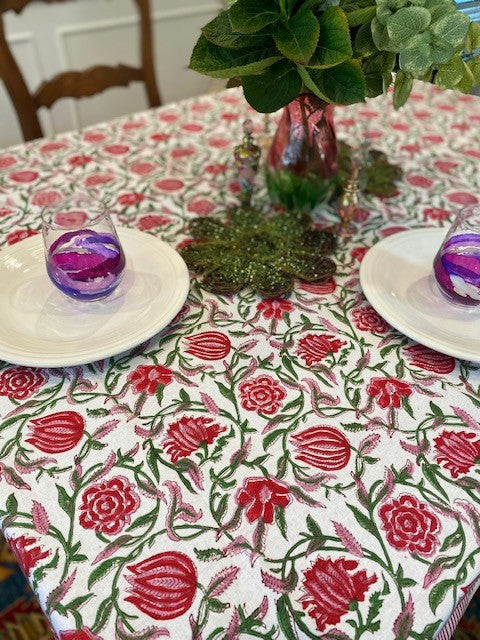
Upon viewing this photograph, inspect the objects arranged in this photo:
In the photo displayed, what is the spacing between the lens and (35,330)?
1.94ft

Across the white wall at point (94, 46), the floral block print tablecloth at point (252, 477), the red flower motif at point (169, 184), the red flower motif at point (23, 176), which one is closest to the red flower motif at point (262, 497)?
the floral block print tablecloth at point (252, 477)

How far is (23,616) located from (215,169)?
2.97ft

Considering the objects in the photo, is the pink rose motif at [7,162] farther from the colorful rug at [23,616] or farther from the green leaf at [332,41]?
the colorful rug at [23,616]

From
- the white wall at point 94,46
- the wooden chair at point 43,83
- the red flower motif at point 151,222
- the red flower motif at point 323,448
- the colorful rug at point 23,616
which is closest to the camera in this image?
the red flower motif at point 323,448

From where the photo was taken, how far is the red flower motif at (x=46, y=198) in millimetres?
872

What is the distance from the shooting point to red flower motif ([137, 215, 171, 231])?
82 centimetres

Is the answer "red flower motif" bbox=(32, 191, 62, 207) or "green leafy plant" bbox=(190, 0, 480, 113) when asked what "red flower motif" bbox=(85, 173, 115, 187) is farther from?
"green leafy plant" bbox=(190, 0, 480, 113)

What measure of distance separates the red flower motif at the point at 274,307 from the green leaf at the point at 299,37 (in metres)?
0.28

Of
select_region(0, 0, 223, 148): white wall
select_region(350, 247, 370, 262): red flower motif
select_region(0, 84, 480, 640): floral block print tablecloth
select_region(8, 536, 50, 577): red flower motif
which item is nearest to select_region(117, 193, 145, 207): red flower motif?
select_region(0, 84, 480, 640): floral block print tablecloth

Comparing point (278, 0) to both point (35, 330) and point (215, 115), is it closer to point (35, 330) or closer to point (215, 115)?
point (35, 330)

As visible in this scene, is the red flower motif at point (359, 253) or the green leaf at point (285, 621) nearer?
the green leaf at point (285, 621)

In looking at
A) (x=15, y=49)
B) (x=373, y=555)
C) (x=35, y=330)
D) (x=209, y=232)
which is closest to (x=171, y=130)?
(x=209, y=232)

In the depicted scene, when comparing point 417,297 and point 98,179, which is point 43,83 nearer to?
point 98,179

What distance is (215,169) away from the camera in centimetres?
99
